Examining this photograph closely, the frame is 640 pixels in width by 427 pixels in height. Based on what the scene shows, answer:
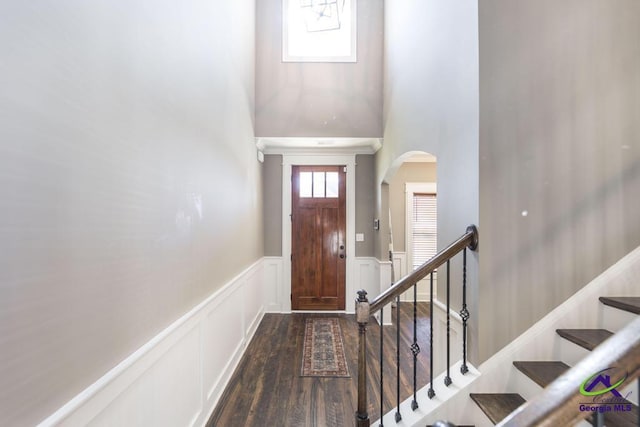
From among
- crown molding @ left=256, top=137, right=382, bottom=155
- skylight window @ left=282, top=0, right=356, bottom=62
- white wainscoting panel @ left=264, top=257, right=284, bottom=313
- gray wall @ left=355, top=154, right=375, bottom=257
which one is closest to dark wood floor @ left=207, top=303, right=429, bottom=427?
white wainscoting panel @ left=264, top=257, right=284, bottom=313

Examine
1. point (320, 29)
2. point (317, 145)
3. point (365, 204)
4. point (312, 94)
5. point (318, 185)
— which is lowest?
point (365, 204)

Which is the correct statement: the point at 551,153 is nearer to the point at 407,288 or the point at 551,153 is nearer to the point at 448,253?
the point at 448,253

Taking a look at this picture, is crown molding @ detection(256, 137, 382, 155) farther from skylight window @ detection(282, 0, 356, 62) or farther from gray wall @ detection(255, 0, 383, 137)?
skylight window @ detection(282, 0, 356, 62)

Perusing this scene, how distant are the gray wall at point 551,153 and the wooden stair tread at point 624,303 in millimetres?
140

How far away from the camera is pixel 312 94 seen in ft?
13.8

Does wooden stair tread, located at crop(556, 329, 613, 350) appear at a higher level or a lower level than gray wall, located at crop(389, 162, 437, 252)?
lower

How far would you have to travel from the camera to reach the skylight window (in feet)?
13.9

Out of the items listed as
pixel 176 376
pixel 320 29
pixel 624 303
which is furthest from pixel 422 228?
pixel 176 376

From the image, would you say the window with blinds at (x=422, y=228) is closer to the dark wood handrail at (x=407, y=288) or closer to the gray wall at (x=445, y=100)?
the gray wall at (x=445, y=100)

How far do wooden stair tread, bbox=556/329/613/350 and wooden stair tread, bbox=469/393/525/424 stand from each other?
0.39m

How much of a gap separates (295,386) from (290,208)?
8.82ft

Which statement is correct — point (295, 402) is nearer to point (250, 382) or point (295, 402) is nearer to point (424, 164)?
point (250, 382)

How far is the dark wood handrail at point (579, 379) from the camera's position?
0.59 m

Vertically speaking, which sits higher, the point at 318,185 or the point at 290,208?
the point at 318,185
